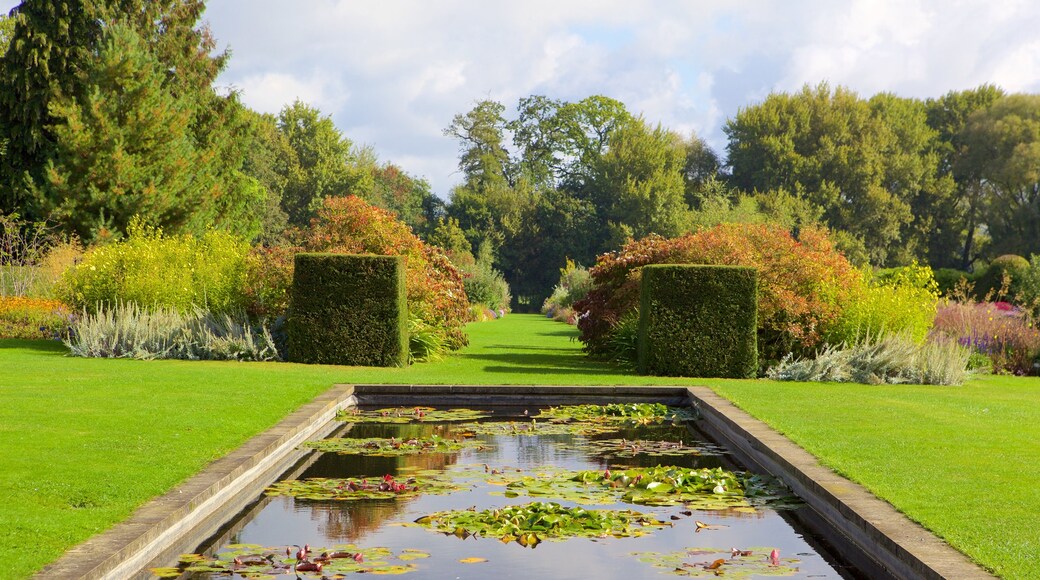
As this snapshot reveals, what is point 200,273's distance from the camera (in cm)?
1830

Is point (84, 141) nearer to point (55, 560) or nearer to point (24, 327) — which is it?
point (24, 327)

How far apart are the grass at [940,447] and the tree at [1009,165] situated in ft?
134

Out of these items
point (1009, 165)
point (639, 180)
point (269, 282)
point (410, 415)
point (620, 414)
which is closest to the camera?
point (410, 415)

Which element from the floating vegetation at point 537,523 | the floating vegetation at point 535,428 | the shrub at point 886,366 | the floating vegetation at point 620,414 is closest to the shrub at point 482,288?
the shrub at point 886,366

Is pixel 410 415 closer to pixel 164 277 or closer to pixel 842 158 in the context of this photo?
pixel 164 277

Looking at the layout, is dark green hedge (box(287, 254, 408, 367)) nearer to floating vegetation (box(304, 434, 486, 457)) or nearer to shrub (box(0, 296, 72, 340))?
shrub (box(0, 296, 72, 340))

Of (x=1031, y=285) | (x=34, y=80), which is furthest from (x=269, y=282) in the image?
(x=34, y=80)

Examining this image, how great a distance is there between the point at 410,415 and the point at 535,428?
1.72m

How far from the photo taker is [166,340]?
1720 centimetres

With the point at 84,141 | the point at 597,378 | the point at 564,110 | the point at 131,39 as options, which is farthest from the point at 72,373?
the point at 564,110

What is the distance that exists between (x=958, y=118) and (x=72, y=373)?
56058 millimetres

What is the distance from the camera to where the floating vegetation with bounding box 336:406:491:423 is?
11664 millimetres

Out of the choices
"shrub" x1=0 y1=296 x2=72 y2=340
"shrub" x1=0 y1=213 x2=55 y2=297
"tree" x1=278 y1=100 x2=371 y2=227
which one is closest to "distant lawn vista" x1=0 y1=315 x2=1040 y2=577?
"shrub" x1=0 y1=296 x2=72 y2=340

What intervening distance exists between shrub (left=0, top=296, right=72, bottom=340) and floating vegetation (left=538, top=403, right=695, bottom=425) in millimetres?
11598
